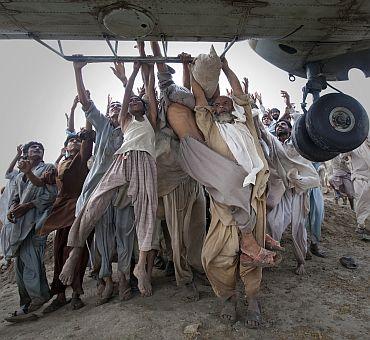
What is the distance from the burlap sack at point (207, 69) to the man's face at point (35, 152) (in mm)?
2087

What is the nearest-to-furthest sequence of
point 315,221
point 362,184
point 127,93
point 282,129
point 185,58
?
point 185,58 < point 127,93 < point 282,129 < point 315,221 < point 362,184

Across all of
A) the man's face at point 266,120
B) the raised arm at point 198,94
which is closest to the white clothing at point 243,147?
the raised arm at point 198,94

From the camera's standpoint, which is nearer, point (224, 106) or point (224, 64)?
point (224, 106)

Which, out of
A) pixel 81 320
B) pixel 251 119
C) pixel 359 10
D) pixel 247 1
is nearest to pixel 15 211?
pixel 81 320

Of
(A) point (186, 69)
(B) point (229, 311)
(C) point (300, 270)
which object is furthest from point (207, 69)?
(C) point (300, 270)

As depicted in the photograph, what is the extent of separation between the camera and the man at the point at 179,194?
3172mm

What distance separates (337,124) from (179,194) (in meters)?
1.88

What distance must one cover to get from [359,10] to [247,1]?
1076mm

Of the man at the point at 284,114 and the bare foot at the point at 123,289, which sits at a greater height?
the man at the point at 284,114

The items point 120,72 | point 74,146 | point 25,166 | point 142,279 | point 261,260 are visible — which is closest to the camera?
point 261,260

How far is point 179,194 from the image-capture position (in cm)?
332

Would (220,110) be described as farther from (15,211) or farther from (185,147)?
(15,211)

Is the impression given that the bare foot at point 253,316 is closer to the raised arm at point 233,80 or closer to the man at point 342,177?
the raised arm at point 233,80

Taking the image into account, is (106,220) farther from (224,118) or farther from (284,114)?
(284,114)
